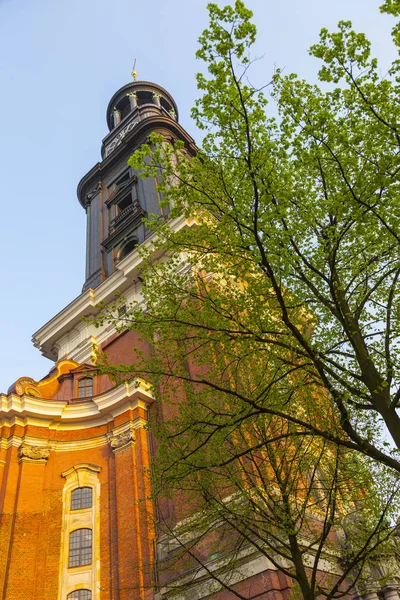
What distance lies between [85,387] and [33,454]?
13.6 feet

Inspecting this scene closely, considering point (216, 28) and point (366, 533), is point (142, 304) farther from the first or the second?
point (216, 28)

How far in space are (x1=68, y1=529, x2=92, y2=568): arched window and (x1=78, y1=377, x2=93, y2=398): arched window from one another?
5.70m

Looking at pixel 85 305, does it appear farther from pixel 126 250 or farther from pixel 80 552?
pixel 80 552

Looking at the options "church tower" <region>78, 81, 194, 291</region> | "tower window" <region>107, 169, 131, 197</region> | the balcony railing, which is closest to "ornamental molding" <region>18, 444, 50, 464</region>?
"church tower" <region>78, 81, 194, 291</region>

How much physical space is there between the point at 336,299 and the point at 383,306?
5.09ft

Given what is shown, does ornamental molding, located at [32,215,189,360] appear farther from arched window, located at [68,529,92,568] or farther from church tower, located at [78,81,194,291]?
arched window, located at [68,529,92,568]

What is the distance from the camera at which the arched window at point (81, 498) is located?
17.0 meters

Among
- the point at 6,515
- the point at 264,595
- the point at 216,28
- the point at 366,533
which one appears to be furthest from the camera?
the point at 6,515

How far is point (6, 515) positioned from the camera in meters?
15.8

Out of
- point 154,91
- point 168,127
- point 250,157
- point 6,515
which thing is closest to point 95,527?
point 6,515

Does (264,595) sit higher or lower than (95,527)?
lower

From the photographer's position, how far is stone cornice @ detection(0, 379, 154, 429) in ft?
59.8

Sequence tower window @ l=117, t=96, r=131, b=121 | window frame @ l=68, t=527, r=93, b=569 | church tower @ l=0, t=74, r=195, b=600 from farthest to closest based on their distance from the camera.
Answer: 1. tower window @ l=117, t=96, r=131, b=121
2. window frame @ l=68, t=527, r=93, b=569
3. church tower @ l=0, t=74, r=195, b=600

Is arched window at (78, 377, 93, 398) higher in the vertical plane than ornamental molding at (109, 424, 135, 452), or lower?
higher
